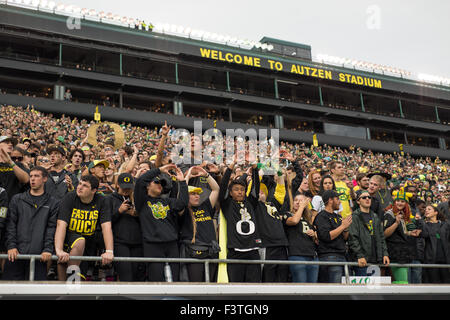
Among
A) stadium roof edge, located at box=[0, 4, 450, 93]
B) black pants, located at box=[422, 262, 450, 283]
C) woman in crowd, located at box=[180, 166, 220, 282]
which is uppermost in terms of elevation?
stadium roof edge, located at box=[0, 4, 450, 93]

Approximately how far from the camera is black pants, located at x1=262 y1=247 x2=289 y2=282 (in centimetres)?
631

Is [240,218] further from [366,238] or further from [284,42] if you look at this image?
[284,42]

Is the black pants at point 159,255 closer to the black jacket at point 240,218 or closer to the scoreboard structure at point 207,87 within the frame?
the black jacket at point 240,218

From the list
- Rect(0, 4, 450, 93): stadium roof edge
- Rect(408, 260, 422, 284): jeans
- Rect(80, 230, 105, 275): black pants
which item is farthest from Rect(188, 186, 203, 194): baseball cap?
Rect(0, 4, 450, 93): stadium roof edge

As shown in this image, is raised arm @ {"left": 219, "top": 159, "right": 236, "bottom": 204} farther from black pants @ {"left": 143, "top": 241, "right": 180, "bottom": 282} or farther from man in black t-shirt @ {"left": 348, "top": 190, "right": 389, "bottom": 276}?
man in black t-shirt @ {"left": 348, "top": 190, "right": 389, "bottom": 276}

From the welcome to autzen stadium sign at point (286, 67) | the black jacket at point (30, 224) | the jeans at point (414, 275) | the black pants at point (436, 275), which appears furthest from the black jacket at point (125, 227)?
the welcome to autzen stadium sign at point (286, 67)

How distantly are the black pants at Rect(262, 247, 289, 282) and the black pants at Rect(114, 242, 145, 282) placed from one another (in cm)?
163

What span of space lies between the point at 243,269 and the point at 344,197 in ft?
8.99

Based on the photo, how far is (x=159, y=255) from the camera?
18.6 ft

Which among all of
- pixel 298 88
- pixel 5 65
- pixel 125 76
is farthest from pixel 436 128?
pixel 5 65

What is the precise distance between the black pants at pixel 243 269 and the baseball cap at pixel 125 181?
1552 mm

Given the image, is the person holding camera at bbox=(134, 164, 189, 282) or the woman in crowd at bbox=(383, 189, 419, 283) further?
the woman in crowd at bbox=(383, 189, 419, 283)

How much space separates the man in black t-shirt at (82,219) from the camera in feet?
17.5
